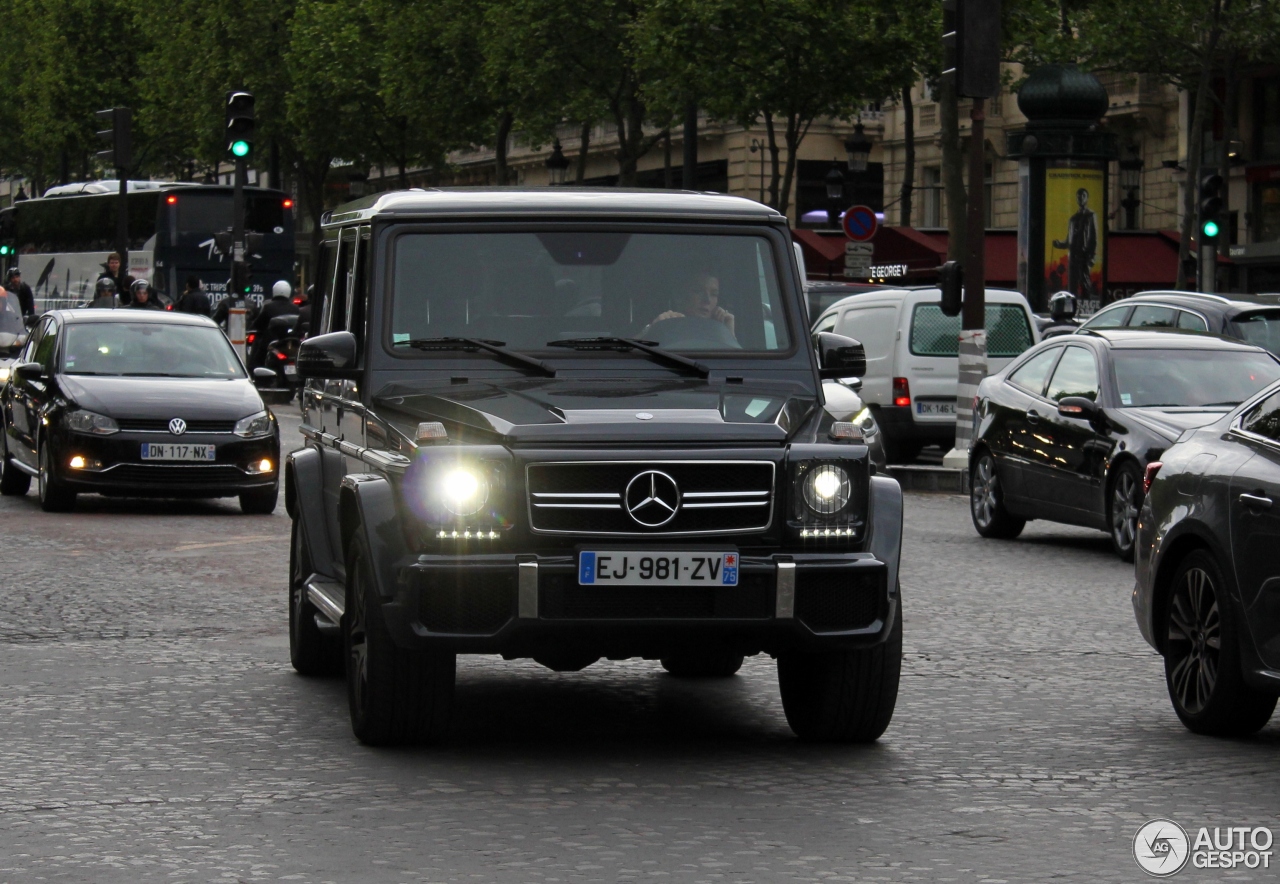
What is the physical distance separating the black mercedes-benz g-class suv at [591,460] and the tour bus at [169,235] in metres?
36.1

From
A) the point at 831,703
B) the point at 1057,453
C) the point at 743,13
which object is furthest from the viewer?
the point at 743,13

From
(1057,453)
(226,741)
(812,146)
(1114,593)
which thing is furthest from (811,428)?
(812,146)

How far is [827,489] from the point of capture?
23.7 feet

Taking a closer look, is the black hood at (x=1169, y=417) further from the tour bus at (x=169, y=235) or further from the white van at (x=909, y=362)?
the tour bus at (x=169, y=235)

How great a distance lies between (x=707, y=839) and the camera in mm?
6199

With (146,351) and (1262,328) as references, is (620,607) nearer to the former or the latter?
(146,351)

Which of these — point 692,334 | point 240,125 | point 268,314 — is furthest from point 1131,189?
point 692,334

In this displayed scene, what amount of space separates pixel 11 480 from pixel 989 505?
8240mm

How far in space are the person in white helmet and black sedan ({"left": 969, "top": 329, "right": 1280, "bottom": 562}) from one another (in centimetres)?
1731

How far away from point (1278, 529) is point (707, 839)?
2.33 m

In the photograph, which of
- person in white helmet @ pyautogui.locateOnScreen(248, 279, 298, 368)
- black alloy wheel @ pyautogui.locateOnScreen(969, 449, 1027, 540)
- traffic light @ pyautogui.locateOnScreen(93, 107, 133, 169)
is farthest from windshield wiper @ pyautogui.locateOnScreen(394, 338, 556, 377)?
person in white helmet @ pyautogui.locateOnScreen(248, 279, 298, 368)

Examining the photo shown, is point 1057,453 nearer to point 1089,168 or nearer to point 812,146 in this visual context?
point 1089,168

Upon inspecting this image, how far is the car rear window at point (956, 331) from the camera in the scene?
23516 mm

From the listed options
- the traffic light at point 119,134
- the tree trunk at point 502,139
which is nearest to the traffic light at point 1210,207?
the traffic light at point 119,134
